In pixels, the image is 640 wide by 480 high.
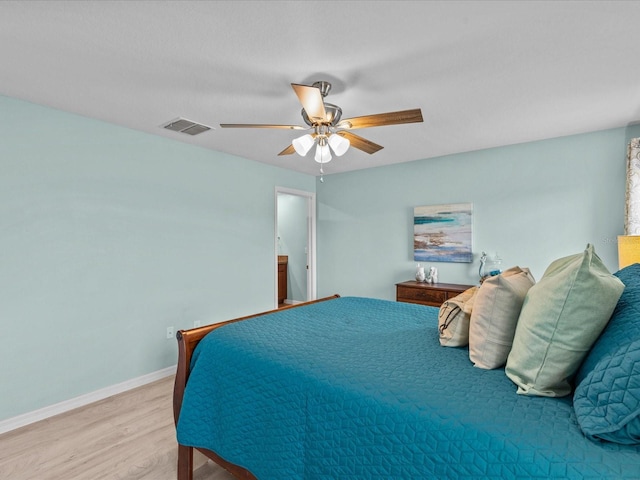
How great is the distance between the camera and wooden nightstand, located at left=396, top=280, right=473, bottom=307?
3.78 m

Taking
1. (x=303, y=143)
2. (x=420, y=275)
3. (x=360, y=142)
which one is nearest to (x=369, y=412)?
(x=303, y=143)

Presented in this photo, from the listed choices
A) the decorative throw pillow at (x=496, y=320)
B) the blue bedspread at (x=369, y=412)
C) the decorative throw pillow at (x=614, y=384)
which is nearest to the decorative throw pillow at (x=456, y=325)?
the blue bedspread at (x=369, y=412)

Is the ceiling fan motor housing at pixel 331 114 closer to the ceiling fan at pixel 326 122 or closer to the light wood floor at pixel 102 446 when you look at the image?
the ceiling fan at pixel 326 122

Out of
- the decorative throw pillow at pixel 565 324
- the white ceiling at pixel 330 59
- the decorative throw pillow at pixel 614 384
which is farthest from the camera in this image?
the white ceiling at pixel 330 59

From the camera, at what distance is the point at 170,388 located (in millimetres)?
3133

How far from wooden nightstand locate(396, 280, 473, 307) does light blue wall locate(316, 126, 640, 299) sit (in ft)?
1.03

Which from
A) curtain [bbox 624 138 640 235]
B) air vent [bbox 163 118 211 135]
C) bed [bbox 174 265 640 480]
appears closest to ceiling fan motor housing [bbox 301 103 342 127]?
air vent [bbox 163 118 211 135]

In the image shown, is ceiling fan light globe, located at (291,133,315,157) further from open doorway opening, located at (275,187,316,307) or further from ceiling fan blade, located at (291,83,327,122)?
open doorway opening, located at (275,187,316,307)

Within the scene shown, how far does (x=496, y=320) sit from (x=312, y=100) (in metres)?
1.49

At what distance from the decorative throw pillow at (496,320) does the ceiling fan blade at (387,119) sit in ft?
3.66

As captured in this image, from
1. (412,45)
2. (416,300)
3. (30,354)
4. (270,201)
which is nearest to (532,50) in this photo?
(412,45)

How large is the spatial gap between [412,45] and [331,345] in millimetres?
1669

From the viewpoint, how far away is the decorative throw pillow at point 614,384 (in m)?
0.86

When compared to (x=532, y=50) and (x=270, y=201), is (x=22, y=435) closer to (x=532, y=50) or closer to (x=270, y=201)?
(x=270, y=201)
